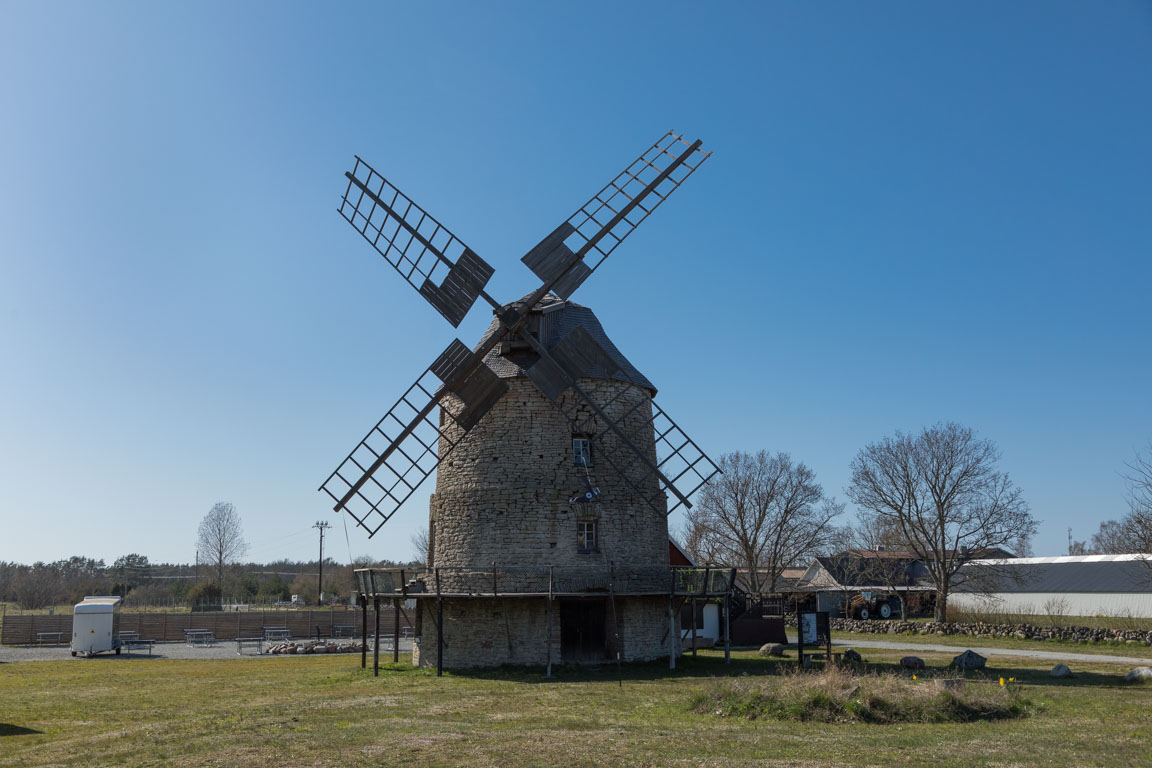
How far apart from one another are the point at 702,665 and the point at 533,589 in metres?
5.11

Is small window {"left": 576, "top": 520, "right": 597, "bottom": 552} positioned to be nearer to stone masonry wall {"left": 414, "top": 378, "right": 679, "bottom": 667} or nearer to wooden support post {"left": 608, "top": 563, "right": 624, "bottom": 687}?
stone masonry wall {"left": 414, "top": 378, "right": 679, "bottom": 667}

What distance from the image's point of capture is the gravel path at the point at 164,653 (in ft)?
102

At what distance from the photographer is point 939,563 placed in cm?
3703

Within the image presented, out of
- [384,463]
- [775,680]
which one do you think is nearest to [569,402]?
[384,463]

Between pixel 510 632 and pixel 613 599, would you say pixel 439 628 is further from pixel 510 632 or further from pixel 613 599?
pixel 613 599

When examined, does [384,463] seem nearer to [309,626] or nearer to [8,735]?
[8,735]

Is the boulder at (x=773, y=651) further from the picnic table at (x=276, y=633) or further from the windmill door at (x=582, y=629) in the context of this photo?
the picnic table at (x=276, y=633)

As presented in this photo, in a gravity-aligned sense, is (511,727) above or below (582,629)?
below

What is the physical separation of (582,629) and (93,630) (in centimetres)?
2006

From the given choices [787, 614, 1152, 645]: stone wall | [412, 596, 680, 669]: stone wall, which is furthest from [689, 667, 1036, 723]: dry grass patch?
[787, 614, 1152, 645]: stone wall

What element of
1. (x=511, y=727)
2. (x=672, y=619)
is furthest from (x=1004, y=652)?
(x=511, y=727)

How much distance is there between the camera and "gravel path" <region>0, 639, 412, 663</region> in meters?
30.9

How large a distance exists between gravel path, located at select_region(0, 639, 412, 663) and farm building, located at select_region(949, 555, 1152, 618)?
92.1 ft

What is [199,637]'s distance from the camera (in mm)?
40000
